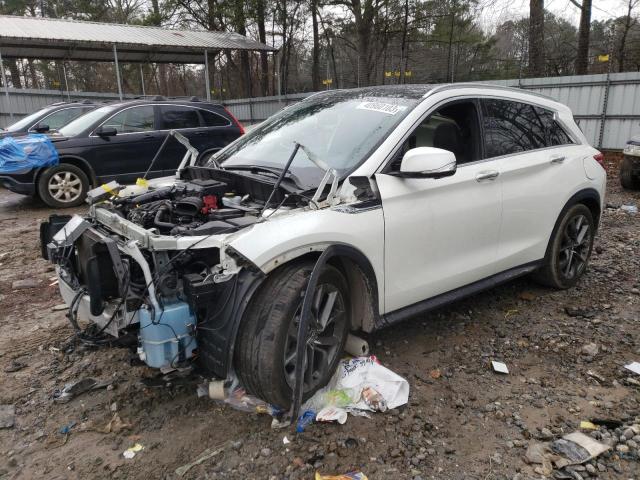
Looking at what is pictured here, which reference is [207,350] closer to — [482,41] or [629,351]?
[629,351]

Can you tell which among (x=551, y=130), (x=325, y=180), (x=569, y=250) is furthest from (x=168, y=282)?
(x=569, y=250)

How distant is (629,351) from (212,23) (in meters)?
23.8

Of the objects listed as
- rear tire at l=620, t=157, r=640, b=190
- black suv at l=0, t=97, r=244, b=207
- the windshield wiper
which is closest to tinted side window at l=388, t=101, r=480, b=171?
the windshield wiper

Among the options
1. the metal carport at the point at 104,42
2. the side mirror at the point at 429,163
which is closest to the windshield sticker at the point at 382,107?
the side mirror at the point at 429,163

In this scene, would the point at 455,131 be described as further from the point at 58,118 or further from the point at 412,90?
the point at 58,118

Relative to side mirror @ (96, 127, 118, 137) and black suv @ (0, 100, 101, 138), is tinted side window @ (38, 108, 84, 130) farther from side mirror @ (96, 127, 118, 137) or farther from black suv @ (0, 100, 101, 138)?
side mirror @ (96, 127, 118, 137)

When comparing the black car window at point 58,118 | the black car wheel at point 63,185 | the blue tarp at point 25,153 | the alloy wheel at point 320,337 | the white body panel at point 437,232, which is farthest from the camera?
the black car window at point 58,118

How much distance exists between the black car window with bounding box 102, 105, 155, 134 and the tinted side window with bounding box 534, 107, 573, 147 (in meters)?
6.87

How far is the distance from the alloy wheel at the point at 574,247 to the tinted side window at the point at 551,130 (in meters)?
0.69

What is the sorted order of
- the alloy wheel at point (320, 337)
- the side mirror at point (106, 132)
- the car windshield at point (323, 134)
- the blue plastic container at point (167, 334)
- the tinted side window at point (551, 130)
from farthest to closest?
the side mirror at point (106, 132) < the tinted side window at point (551, 130) < the car windshield at point (323, 134) < the alloy wheel at point (320, 337) < the blue plastic container at point (167, 334)

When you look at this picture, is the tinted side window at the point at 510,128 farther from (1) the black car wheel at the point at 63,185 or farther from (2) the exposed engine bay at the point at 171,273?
(1) the black car wheel at the point at 63,185

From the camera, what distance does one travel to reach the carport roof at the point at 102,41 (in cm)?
1522

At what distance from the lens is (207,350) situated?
Answer: 260 cm

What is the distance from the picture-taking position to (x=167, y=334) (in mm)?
2502
